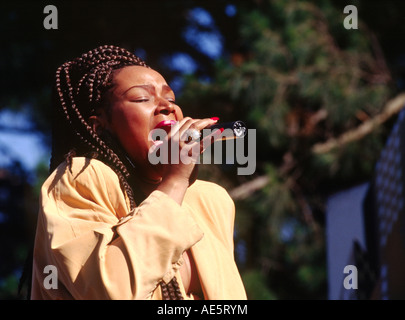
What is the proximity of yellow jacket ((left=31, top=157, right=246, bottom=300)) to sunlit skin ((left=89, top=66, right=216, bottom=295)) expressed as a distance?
11 cm

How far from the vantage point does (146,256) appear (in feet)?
4.94

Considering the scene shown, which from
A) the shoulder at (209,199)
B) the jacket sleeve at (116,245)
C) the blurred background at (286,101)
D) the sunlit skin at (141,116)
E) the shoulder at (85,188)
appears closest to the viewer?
the jacket sleeve at (116,245)

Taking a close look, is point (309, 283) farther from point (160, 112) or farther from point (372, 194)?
point (160, 112)

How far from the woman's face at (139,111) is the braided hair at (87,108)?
0.03 meters

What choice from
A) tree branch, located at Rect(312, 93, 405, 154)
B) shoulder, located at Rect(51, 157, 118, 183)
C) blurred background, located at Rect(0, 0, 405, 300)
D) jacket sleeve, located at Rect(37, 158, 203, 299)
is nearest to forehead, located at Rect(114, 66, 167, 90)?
shoulder, located at Rect(51, 157, 118, 183)

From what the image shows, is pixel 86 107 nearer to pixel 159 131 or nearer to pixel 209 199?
pixel 159 131

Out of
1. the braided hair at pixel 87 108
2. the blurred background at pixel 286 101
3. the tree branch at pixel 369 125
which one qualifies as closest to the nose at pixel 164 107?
the braided hair at pixel 87 108

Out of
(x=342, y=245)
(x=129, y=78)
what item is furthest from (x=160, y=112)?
(x=342, y=245)

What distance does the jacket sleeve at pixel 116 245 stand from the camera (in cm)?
149

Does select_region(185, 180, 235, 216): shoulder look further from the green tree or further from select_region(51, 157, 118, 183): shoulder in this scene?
the green tree

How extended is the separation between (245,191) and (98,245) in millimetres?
4097

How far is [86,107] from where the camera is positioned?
6.27 feet

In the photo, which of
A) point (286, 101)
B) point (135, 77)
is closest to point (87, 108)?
point (135, 77)

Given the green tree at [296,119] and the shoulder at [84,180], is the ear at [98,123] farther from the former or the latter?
the green tree at [296,119]
